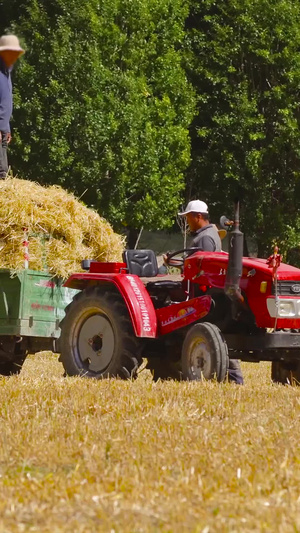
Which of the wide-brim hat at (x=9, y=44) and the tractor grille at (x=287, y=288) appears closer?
the tractor grille at (x=287, y=288)

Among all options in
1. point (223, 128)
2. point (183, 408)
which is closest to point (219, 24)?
point (223, 128)

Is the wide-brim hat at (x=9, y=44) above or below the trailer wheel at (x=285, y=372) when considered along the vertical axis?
above

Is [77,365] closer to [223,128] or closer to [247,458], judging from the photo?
[247,458]

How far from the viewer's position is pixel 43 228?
513 inches

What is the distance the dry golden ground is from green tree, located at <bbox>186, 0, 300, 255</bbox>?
2920 cm

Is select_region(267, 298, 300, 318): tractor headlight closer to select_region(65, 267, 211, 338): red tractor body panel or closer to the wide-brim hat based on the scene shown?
select_region(65, 267, 211, 338): red tractor body panel

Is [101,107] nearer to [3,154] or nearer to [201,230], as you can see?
[3,154]

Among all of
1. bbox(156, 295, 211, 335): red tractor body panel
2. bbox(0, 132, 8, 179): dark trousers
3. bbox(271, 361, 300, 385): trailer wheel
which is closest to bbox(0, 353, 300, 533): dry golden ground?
bbox(156, 295, 211, 335): red tractor body panel

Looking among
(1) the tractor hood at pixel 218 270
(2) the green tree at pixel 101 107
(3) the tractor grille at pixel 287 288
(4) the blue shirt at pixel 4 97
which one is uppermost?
(2) the green tree at pixel 101 107

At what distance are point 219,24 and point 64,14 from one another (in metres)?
8.17

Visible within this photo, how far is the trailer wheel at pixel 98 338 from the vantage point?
1117 cm

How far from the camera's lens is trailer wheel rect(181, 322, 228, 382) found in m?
10.5

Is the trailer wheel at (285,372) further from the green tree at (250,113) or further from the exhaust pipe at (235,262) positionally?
the green tree at (250,113)

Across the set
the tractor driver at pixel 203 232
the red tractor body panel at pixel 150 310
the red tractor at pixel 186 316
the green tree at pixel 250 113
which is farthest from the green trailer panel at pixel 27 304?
the green tree at pixel 250 113
